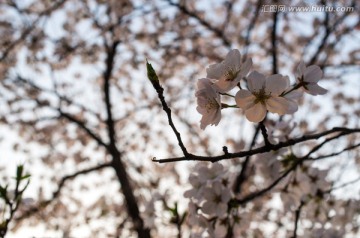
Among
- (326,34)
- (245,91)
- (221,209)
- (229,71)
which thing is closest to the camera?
(245,91)

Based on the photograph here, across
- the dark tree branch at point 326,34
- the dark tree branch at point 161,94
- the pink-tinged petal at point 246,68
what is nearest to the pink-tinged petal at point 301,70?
the pink-tinged petal at point 246,68

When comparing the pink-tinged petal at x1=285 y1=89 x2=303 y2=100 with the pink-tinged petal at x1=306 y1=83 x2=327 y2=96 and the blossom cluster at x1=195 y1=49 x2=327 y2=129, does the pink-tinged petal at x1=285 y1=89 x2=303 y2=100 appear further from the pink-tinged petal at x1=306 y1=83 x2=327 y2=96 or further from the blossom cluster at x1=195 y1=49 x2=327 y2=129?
the pink-tinged petal at x1=306 y1=83 x2=327 y2=96

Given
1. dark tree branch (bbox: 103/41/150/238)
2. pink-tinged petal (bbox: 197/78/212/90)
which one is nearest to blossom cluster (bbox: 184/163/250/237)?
pink-tinged petal (bbox: 197/78/212/90)

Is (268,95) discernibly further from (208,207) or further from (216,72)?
(208,207)

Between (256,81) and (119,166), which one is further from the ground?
(119,166)

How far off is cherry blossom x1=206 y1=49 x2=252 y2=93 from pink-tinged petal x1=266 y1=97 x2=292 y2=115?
0.15m

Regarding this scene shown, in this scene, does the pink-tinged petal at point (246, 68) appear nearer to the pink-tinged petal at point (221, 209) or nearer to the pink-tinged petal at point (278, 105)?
the pink-tinged petal at point (278, 105)

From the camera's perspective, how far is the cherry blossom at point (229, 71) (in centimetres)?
151

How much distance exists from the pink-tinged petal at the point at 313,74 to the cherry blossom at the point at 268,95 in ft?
0.46

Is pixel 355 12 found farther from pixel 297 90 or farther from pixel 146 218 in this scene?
pixel 297 90

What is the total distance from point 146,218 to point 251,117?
5.84 ft

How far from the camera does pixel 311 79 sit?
1657 mm

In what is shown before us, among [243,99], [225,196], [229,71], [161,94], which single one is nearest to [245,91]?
[243,99]

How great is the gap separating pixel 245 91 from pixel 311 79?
0.37 meters
